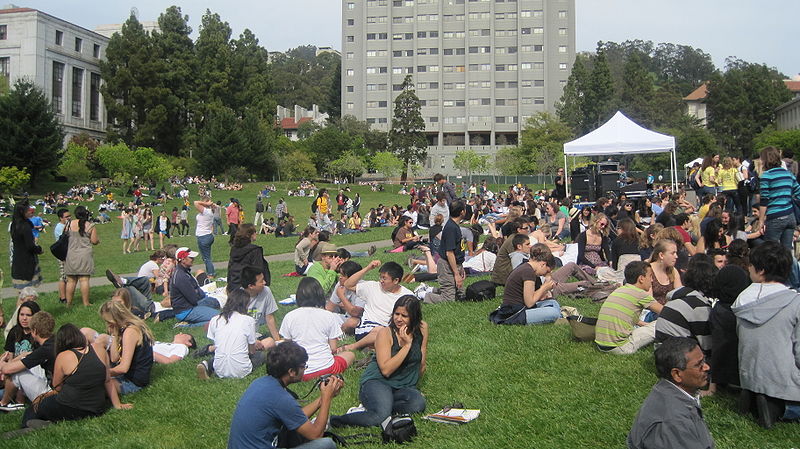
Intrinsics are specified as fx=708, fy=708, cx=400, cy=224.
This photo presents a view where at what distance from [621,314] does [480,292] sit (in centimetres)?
359

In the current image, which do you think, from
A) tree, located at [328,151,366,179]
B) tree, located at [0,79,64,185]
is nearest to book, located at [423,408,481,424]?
tree, located at [0,79,64,185]

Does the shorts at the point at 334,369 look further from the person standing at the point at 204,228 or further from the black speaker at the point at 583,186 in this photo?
the black speaker at the point at 583,186

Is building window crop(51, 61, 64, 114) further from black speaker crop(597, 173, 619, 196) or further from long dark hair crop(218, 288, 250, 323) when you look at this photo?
long dark hair crop(218, 288, 250, 323)

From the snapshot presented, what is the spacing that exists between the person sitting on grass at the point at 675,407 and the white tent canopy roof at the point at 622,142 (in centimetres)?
1877

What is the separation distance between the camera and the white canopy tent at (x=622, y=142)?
22.1 meters

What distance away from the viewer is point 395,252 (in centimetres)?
1892

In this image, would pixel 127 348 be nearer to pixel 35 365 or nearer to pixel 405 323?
pixel 35 365

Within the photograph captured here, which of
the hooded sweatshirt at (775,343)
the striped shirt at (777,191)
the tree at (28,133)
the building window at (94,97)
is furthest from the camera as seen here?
the building window at (94,97)

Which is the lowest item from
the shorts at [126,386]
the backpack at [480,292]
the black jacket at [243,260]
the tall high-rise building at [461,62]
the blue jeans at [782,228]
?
the shorts at [126,386]

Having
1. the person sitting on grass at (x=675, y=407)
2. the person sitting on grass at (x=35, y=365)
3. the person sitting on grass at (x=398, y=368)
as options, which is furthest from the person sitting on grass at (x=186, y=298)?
Answer: the person sitting on grass at (x=675, y=407)

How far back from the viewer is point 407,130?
8656 centimetres

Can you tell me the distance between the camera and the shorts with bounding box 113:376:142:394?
7.38 m

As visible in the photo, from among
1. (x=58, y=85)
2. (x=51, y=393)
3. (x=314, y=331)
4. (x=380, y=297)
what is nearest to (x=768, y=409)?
(x=314, y=331)

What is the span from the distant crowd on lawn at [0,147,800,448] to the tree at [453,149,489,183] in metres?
71.9
